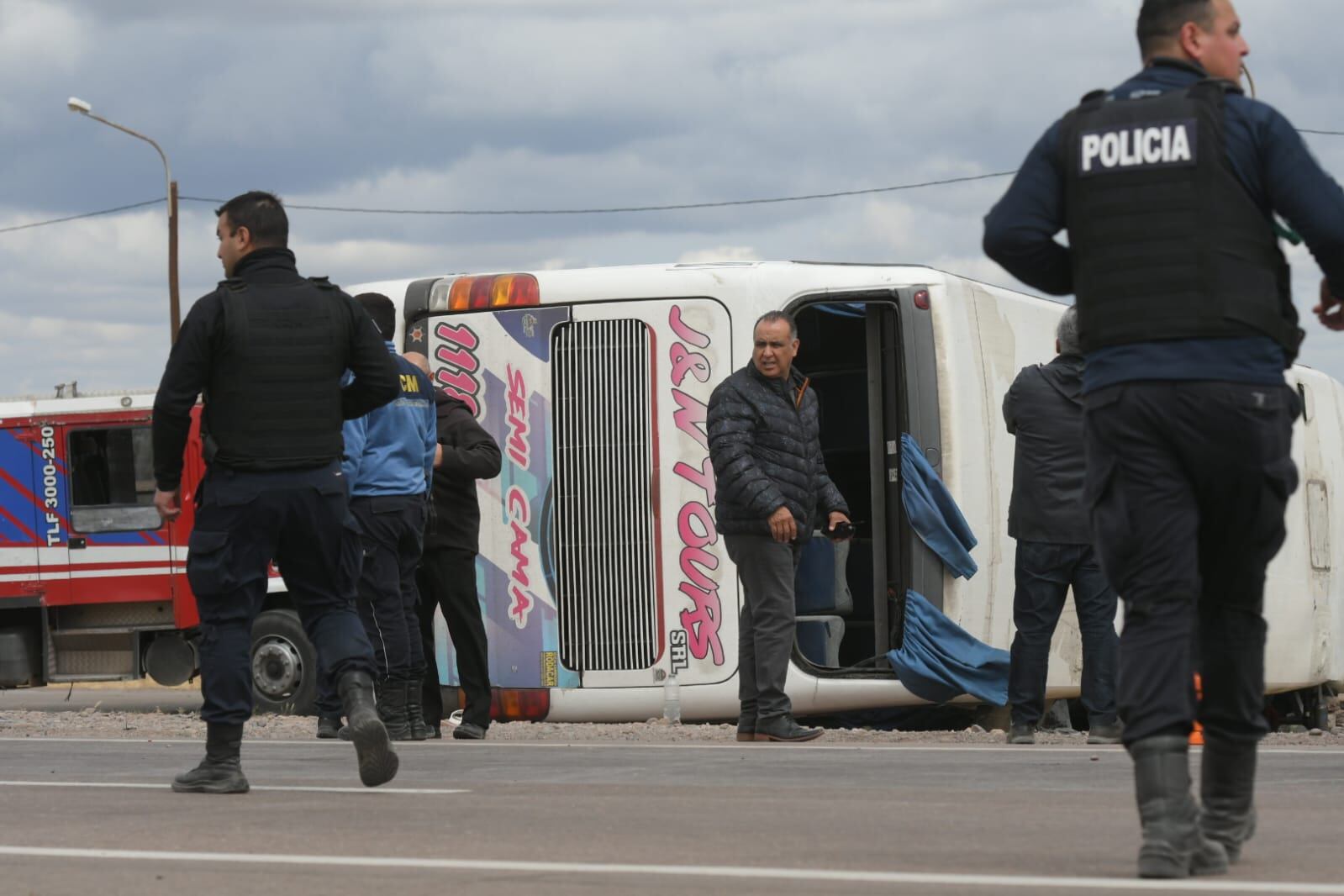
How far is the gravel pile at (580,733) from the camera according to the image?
32.1 feet

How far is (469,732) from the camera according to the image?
9.99m

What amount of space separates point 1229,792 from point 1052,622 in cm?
502

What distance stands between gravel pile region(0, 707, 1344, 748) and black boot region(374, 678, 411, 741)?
28.8 inches

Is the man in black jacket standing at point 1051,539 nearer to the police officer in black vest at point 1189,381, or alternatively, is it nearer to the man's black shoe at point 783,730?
the man's black shoe at point 783,730

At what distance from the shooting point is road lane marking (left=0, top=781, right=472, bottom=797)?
6875mm

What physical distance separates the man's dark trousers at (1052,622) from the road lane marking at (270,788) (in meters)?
3.41

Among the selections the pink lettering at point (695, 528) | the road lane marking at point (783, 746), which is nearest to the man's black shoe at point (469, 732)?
the road lane marking at point (783, 746)

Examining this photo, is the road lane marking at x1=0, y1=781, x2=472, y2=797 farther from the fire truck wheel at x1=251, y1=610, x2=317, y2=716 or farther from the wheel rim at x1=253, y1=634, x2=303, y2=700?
the wheel rim at x1=253, y1=634, x2=303, y2=700

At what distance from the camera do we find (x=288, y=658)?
1507 cm

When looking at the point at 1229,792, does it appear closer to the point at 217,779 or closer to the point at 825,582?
the point at 217,779

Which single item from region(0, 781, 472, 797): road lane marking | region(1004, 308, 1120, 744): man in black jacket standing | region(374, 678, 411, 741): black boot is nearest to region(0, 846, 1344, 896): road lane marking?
region(0, 781, 472, 797): road lane marking

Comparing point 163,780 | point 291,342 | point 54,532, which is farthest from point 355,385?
point 54,532

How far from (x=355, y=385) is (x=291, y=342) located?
1.20ft

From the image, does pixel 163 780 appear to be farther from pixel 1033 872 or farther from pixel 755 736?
pixel 1033 872
